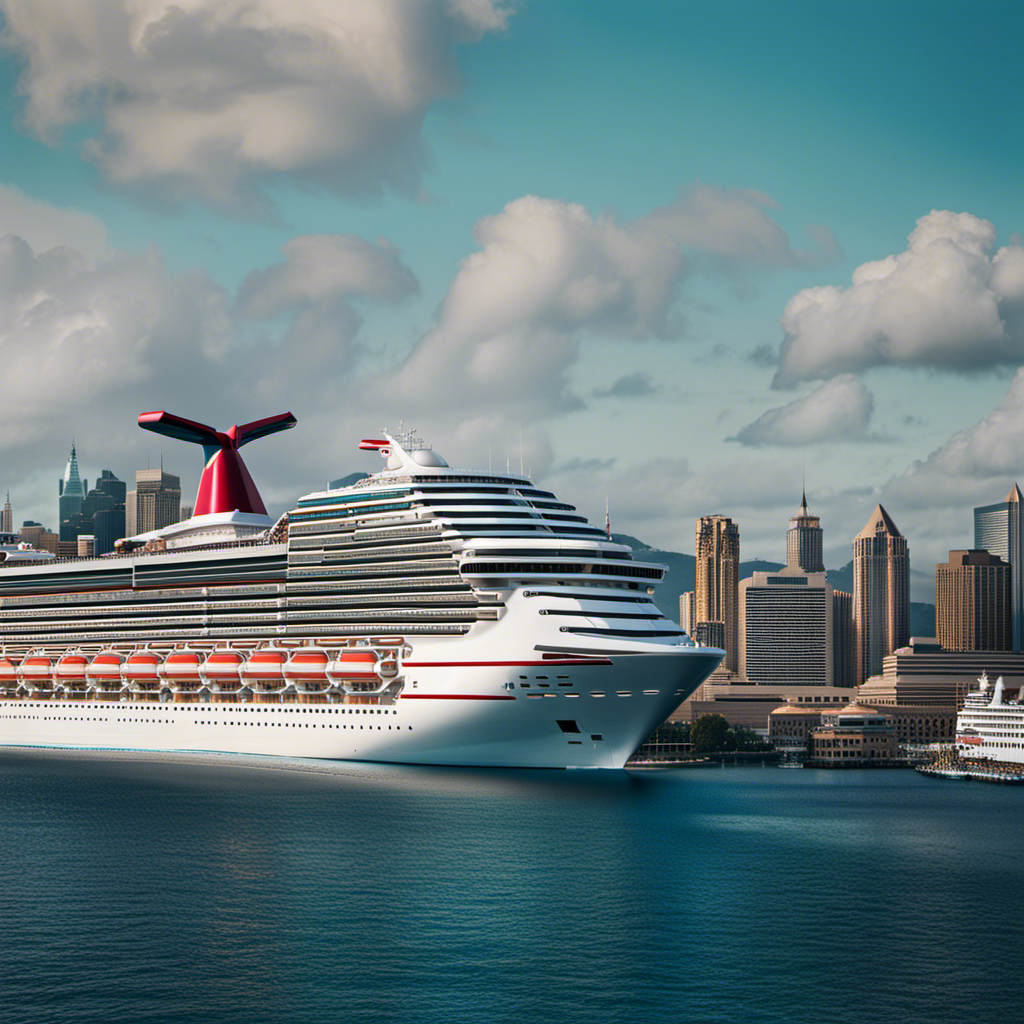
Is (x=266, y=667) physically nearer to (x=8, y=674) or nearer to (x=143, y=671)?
(x=143, y=671)

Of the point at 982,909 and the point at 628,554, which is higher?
the point at 628,554

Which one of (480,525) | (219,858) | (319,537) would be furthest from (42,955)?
(319,537)

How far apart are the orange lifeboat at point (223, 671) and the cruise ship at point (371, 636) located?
0.17m

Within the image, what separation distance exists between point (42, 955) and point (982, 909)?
30013 millimetres

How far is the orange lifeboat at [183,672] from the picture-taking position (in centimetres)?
9188

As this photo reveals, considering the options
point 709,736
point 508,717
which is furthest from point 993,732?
point 508,717

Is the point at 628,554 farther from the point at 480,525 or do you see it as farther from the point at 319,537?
the point at 319,537

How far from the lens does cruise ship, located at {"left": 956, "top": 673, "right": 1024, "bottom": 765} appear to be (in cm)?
13338

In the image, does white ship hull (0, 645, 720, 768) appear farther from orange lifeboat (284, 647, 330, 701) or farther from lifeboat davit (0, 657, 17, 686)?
lifeboat davit (0, 657, 17, 686)

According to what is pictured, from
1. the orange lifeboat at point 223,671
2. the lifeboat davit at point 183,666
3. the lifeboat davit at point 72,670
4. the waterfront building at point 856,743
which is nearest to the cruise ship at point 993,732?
the waterfront building at point 856,743

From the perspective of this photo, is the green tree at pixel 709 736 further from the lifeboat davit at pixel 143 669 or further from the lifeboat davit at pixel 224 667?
the lifeboat davit at pixel 224 667

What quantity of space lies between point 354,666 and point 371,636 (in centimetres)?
317

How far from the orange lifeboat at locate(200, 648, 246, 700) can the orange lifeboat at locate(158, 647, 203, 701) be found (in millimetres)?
931

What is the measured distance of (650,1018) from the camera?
113ft
